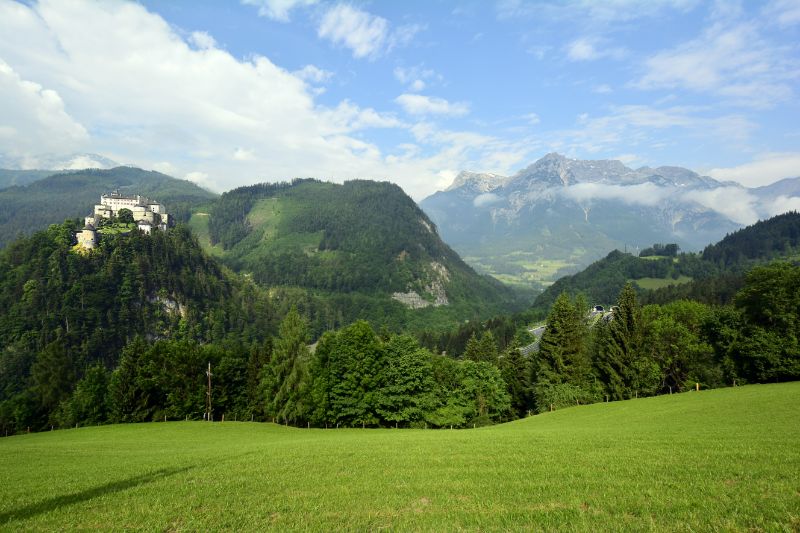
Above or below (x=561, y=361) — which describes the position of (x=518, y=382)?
below

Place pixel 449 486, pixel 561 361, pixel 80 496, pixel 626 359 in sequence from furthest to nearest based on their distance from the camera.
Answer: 1. pixel 561 361
2. pixel 626 359
3. pixel 80 496
4. pixel 449 486

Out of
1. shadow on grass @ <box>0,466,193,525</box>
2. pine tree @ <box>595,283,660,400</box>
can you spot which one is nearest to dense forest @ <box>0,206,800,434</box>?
pine tree @ <box>595,283,660,400</box>

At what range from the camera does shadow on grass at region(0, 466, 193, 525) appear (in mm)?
14535

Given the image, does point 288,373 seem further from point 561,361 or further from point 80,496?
point 80,496

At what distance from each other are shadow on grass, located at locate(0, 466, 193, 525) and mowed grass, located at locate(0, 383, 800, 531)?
0.08m

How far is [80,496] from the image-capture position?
16750 mm

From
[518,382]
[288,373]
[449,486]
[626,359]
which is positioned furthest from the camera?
[518,382]

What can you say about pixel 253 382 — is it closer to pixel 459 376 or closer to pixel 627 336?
pixel 459 376

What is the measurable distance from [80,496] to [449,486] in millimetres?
14363

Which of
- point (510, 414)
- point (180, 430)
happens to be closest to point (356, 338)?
point (180, 430)

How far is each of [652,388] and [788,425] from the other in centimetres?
4268

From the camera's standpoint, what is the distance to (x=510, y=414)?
8044cm

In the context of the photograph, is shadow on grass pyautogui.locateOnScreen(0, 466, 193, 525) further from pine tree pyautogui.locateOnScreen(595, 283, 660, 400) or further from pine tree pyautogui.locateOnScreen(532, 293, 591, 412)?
pine tree pyautogui.locateOnScreen(595, 283, 660, 400)

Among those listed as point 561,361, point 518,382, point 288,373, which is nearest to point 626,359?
point 561,361
